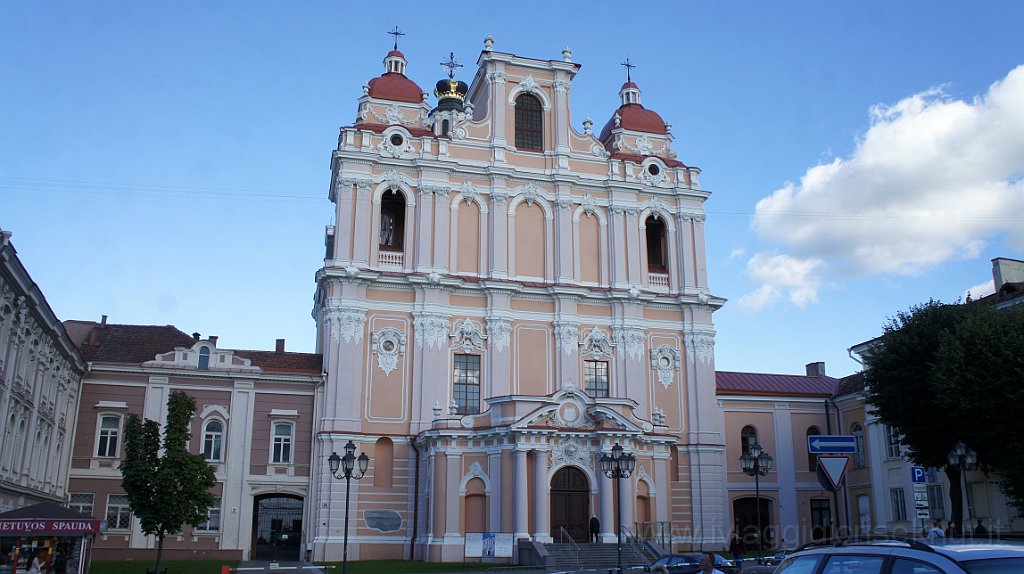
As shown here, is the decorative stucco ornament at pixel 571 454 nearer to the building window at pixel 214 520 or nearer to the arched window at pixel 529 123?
the building window at pixel 214 520

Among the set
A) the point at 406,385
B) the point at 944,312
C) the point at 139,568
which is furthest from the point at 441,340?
the point at 944,312

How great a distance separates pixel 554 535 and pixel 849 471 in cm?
2047

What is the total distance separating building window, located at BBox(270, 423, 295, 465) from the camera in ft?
136

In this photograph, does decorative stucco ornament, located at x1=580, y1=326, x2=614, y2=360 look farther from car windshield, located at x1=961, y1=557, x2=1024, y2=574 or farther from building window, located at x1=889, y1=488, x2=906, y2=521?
car windshield, located at x1=961, y1=557, x2=1024, y2=574

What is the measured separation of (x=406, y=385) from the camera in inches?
1688

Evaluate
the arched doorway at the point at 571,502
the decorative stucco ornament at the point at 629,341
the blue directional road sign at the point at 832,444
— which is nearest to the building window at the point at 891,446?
the decorative stucco ornament at the point at 629,341

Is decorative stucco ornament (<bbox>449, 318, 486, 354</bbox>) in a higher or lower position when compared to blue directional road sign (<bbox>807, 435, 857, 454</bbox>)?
higher

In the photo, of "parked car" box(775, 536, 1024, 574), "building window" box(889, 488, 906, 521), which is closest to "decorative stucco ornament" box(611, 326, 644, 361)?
"building window" box(889, 488, 906, 521)

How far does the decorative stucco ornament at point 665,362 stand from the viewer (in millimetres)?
46562

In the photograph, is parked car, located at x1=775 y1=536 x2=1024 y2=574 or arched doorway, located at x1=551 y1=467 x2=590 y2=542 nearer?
parked car, located at x1=775 y1=536 x2=1024 y2=574

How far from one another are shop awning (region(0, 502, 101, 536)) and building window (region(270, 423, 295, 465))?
14.8m

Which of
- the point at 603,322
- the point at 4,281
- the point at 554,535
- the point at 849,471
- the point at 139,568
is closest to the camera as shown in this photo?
the point at 4,281

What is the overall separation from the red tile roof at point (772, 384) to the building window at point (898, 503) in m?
7.18

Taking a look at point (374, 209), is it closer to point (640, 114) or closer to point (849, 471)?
point (640, 114)
